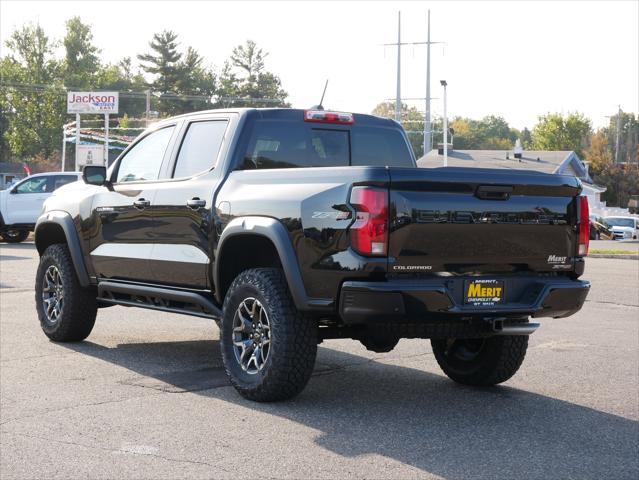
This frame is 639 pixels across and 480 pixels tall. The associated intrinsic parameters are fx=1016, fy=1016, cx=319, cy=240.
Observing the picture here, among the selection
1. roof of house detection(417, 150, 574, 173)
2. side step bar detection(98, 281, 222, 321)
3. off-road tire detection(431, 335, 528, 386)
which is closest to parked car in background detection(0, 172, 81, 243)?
side step bar detection(98, 281, 222, 321)

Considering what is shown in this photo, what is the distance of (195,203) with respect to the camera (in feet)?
24.9

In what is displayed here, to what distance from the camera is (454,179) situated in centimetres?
630

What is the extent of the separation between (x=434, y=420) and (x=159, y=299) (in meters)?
2.75

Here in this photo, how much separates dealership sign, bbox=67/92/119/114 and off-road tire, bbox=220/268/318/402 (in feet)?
185

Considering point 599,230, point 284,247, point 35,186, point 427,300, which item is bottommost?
point 599,230

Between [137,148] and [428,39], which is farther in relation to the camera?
[428,39]

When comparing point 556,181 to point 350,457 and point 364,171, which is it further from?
point 350,457

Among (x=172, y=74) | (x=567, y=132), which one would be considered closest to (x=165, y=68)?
(x=172, y=74)

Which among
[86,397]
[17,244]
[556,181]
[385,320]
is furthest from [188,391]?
[17,244]

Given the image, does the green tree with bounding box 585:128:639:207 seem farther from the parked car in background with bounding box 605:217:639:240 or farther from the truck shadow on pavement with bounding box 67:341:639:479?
the truck shadow on pavement with bounding box 67:341:639:479

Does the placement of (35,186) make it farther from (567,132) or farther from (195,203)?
(567,132)

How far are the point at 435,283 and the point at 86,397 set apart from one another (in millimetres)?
2608

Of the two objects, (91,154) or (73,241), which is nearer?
(73,241)

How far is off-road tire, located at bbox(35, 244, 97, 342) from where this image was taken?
916 centimetres
